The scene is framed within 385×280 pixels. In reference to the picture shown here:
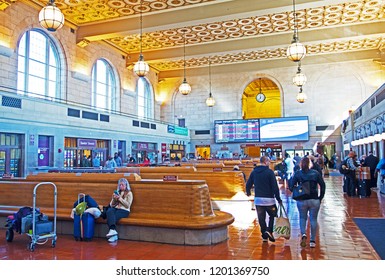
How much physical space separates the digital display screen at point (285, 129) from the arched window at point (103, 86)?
9.72 meters

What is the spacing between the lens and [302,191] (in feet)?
13.4

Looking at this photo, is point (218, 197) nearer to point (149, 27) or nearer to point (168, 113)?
point (149, 27)

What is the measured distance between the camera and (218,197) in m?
6.31

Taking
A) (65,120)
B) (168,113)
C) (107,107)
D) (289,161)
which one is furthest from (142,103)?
(289,161)

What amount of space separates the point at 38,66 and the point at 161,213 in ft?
38.4

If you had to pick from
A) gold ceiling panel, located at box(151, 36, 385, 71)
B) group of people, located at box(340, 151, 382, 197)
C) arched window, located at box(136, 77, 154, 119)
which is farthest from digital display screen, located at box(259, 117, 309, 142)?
group of people, located at box(340, 151, 382, 197)

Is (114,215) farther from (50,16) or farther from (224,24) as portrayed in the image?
(224,24)

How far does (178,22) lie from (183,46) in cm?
503

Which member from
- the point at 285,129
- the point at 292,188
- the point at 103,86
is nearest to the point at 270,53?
the point at 285,129

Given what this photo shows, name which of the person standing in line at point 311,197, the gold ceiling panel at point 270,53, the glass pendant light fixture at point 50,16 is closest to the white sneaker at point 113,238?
the person standing in line at point 311,197

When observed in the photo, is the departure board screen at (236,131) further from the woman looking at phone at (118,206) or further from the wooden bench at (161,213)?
the woman looking at phone at (118,206)

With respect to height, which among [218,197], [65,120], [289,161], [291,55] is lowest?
[218,197]

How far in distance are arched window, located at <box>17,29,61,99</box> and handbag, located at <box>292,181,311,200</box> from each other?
35.9 ft

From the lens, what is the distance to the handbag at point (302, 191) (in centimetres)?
406
